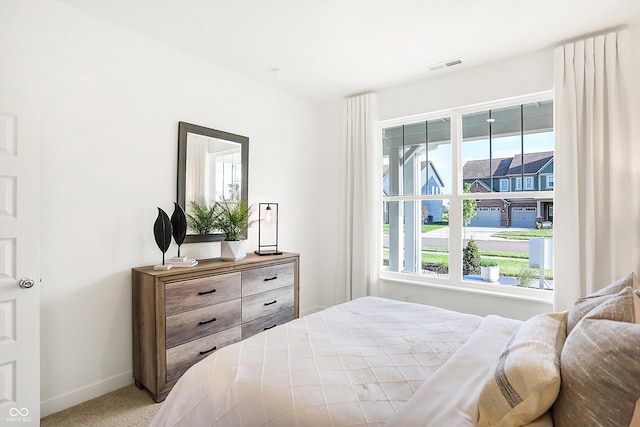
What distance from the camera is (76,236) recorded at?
226cm

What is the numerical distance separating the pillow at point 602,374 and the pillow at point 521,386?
4 centimetres

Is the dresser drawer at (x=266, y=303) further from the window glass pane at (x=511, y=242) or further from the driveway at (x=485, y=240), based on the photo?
the window glass pane at (x=511, y=242)

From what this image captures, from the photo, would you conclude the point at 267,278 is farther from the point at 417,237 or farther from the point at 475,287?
the point at 475,287

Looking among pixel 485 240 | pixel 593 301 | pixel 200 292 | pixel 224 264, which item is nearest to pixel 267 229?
pixel 224 264

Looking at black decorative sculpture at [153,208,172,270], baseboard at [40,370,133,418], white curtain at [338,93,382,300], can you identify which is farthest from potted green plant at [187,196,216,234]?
white curtain at [338,93,382,300]

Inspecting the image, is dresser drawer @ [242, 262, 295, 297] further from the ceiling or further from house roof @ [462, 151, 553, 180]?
house roof @ [462, 151, 553, 180]

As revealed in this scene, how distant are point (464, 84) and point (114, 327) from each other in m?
3.76

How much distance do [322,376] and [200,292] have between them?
150 cm

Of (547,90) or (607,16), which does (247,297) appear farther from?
(607,16)

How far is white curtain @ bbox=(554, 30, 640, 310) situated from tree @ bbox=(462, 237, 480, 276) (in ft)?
2.36

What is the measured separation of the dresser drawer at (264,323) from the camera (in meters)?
2.86

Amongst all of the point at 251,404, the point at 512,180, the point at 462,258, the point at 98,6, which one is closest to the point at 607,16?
the point at 512,180

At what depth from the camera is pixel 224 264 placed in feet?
8.86

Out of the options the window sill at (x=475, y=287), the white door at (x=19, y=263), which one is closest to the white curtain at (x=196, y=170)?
the white door at (x=19, y=263)
